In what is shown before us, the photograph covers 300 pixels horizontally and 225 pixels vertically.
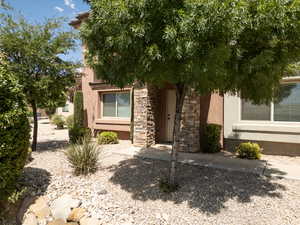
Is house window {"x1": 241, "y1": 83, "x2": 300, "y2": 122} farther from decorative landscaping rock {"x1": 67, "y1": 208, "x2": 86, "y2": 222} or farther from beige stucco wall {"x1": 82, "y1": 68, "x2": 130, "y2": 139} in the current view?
decorative landscaping rock {"x1": 67, "y1": 208, "x2": 86, "y2": 222}

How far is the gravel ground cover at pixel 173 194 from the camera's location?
389cm

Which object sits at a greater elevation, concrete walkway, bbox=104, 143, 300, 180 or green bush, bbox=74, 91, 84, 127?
green bush, bbox=74, 91, 84, 127

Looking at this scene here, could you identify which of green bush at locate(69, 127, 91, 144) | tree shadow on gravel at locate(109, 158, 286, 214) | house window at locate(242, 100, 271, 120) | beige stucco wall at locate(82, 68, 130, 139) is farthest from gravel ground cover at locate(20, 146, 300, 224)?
beige stucco wall at locate(82, 68, 130, 139)

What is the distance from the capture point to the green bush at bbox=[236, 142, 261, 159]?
7.08 metres

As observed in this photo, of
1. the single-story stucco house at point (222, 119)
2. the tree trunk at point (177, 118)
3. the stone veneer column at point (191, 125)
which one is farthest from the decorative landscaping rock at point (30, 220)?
the stone veneer column at point (191, 125)

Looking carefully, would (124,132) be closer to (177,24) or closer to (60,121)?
(177,24)

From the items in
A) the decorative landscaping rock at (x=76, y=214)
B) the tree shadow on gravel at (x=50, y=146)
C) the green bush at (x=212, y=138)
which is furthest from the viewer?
the tree shadow on gravel at (x=50, y=146)

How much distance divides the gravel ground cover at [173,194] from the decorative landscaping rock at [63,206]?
185mm

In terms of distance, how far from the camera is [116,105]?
11.7m

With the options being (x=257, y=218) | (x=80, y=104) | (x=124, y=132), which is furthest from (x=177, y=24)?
(x=80, y=104)

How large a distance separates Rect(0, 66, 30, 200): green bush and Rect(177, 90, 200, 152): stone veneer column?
18.1 feet

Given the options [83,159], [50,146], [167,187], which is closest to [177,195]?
[167,187]

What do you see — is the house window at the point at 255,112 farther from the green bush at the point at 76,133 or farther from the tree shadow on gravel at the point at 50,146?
the tree shadow on gravel at the point at 50,146

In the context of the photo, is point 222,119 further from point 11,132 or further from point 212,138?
point 11,132
